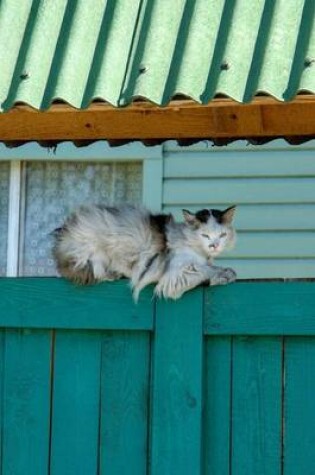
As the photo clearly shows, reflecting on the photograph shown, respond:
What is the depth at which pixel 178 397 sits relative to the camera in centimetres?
527

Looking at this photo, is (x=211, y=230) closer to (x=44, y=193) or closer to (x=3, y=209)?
(x=44, y=193)

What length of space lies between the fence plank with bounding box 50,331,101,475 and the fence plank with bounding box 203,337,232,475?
18.3 inches

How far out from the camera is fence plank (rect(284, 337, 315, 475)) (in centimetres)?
514

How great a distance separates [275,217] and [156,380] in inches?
160

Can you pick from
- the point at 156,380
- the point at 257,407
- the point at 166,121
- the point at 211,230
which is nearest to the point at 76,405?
the point at 156,380

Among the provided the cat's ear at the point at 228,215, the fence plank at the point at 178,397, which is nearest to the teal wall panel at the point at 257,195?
the cat's ear at the point at 228,215

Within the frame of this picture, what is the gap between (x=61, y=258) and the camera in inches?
253

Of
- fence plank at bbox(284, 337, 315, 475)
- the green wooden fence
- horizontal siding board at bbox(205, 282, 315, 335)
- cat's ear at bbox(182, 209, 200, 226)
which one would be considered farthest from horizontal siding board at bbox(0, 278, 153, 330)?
cat's ear at bbox(182, 209, 200, 226)

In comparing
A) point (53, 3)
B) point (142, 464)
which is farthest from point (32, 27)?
point (142, 464)

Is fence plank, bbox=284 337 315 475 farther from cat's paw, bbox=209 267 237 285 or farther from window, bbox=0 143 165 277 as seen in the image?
window, bbox=0 143 165 277

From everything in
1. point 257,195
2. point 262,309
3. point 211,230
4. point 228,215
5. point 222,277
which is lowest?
point 262,309

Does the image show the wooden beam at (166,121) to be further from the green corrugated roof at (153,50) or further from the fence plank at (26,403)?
the fence plank at (26,403)

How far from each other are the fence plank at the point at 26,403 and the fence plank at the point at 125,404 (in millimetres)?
256

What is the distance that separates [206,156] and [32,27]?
344cm
